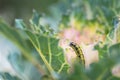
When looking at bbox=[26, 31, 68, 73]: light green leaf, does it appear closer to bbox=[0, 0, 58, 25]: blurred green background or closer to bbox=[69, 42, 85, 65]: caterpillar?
bbox=[69, 42, 85, 65]: caterpillar

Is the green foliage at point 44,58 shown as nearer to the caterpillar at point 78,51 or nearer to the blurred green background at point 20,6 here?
the caterpillar at point 78,51

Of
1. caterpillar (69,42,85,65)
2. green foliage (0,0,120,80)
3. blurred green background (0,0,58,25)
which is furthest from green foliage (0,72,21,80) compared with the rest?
blurred green background (0,0,58,25)

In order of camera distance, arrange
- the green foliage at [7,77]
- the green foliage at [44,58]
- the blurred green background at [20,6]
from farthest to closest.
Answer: the blurred green background at [20,6]
the green foliage at [7,77]
the green foliage at [44,58]

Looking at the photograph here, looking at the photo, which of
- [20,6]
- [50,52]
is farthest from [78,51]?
[20,6]

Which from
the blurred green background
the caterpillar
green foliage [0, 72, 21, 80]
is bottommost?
green foliage [0, 72, 21, 80]

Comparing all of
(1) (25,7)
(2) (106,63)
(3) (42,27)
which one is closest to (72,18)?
(3) (42,27)

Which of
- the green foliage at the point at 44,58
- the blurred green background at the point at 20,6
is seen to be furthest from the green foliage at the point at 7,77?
the blurred green background at the point at 20,6

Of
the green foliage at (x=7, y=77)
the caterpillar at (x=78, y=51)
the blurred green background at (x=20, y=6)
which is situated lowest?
the green foliage at (x=7, y=77)

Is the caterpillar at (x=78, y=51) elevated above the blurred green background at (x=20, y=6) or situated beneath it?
situated beneath

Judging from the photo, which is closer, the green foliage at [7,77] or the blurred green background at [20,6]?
the green foliage at [7,77]

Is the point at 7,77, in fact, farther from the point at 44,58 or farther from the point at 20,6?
the point at 20,6

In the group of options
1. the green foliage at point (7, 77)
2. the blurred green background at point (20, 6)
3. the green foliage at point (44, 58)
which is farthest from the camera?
the blurred green background at point (20, 6)
